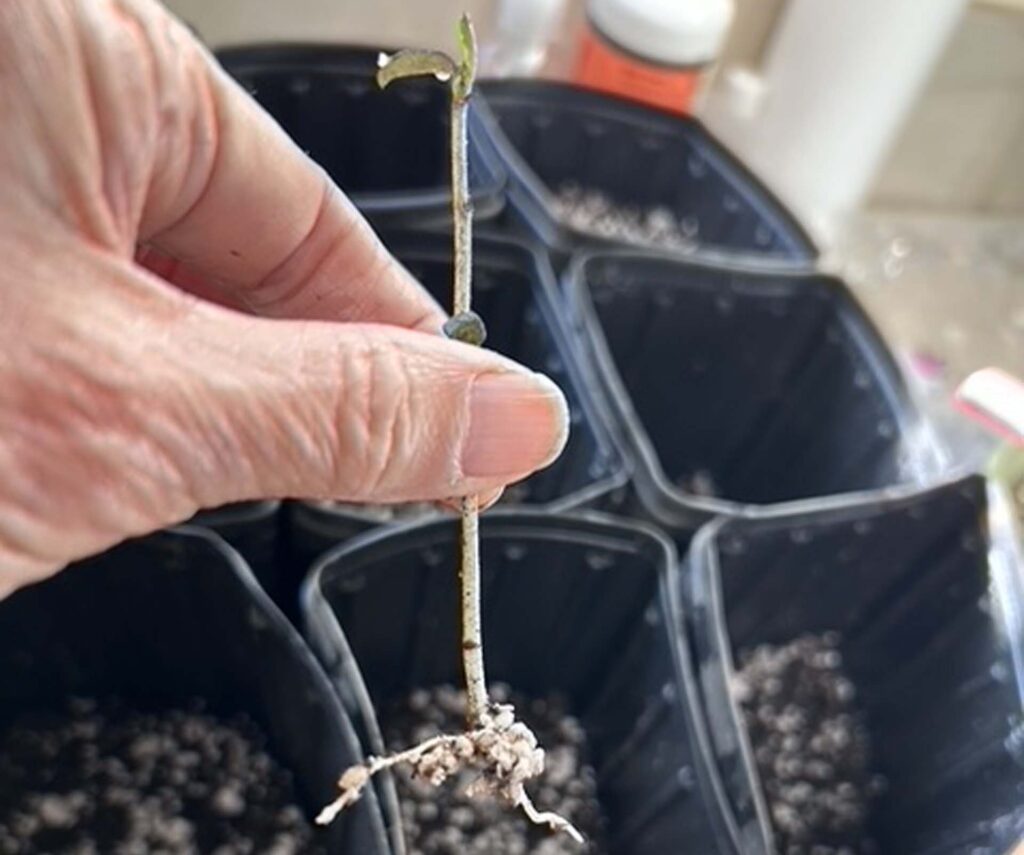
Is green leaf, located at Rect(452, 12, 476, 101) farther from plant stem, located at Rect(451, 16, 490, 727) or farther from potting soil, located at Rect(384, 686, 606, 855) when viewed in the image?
potting soil, located at Rect(384, 686, 606, 855)

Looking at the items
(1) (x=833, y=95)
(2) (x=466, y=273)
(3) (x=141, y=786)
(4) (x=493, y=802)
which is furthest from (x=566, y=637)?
(1) (x=833, y=95)

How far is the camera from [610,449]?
54 cm

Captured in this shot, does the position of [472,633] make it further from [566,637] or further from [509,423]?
[566,637]

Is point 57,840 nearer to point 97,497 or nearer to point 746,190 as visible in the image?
point 97,497

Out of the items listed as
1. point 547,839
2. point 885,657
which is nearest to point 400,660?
point 547,839

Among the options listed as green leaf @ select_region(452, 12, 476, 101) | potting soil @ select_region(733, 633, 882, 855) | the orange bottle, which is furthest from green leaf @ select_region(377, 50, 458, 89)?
the orange bottle

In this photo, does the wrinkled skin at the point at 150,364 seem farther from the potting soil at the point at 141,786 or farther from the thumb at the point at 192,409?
the potting soil at the point at 141,786

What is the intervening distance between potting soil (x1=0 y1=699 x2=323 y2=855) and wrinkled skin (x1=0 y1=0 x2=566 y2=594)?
0.73 feet

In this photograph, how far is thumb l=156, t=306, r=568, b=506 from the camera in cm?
29

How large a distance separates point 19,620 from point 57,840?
89 mm

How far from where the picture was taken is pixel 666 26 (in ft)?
2.33

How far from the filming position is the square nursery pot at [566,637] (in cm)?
46

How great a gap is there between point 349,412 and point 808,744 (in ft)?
1.21

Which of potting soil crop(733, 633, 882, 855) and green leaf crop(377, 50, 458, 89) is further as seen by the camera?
potting soil crop(733, 633, 882, 855)
